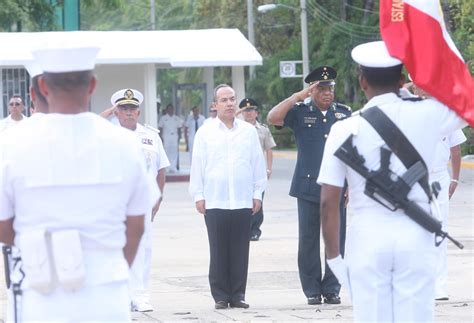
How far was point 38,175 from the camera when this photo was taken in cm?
513

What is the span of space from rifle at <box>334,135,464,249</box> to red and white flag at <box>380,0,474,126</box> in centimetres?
57

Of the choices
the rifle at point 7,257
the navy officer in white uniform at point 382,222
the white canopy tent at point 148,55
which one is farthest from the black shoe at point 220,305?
the white canopy tent at point 148,55

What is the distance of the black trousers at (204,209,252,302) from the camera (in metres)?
11.3

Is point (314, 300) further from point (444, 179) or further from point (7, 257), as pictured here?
point (7, 257)

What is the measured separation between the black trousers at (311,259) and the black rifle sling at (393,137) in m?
5.20

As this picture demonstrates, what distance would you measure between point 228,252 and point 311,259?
0.76m

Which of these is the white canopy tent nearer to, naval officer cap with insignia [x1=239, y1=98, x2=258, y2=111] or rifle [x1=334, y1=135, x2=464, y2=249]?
naval officer cap with insignia [x1=239, y1=98, x2=258, y2=111]

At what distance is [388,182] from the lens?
6.06m

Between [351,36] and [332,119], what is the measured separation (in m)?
40.6

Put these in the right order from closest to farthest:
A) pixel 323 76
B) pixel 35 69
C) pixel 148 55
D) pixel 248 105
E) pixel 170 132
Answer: pixel 35 69 → pixel 323 76 → pixel 248 105 → pixel 148 55 → pixel 170 132

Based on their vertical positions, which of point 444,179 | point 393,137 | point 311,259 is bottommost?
point 311,259

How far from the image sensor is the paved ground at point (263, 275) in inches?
422

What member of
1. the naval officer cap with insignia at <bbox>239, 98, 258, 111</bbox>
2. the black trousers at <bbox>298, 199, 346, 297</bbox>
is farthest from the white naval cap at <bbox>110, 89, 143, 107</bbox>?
the naval officer cap with insignia at <bbox>239, 98, 258, 111</bbox>

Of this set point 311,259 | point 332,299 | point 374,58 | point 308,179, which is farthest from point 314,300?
point 374,58
